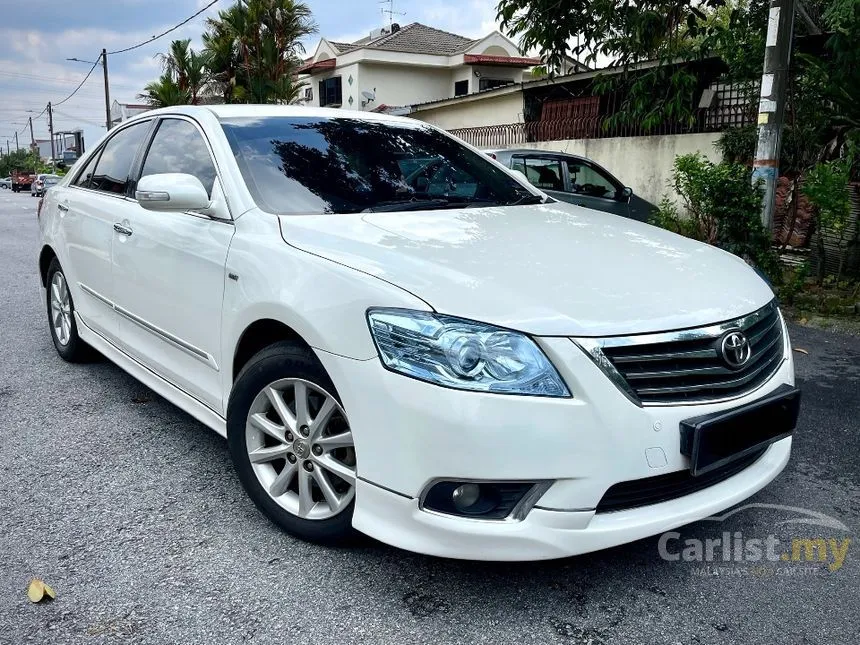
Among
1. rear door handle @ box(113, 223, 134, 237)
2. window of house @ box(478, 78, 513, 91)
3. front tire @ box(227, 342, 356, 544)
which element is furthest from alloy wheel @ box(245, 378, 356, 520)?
window of house @ box(478, 78, 513, 91)

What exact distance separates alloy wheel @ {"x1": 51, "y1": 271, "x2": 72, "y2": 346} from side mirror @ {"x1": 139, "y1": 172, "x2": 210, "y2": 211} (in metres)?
2.07

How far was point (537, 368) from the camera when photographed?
212 cm

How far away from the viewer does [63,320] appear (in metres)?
4.96

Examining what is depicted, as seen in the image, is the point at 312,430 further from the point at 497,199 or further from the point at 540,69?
the point at 540,69

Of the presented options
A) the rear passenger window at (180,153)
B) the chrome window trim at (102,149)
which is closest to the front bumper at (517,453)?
the rear passenger window at (180,153)

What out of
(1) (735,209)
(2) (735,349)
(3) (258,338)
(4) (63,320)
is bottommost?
(4) (63,320)

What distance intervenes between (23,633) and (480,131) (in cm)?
1690

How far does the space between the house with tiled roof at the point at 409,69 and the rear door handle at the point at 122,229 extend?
2568 centimetres

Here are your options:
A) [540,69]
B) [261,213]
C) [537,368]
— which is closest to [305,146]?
[261,213]

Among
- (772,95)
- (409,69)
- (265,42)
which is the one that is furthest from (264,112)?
(409,69)

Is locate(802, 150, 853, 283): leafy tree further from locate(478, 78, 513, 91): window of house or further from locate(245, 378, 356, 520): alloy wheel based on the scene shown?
locate(478, 78, 513, 91): window of house

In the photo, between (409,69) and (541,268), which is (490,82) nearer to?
(409,69)

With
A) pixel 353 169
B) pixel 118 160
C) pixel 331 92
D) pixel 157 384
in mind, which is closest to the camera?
pixel 353 169

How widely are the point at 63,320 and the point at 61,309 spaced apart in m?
0.07
